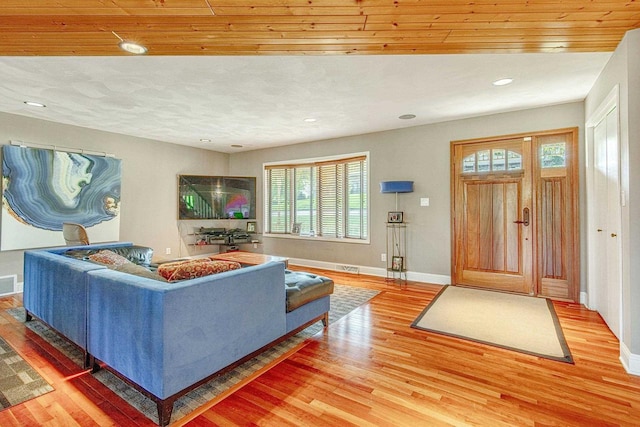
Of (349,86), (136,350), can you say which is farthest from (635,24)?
(136,350)

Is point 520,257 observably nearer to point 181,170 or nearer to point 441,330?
point 441,330

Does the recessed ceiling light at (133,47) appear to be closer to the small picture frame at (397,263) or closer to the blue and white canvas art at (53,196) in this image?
the blue and white canvas art at (53,196)

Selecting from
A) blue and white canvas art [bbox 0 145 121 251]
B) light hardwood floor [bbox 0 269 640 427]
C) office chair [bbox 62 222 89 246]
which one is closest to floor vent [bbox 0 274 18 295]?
blue and white canvas art [bbox 0 145 121 251]

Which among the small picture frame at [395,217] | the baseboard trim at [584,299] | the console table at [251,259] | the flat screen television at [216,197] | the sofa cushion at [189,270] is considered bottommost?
the baseboard trim at [584,299]

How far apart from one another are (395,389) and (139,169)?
5357 millimetres

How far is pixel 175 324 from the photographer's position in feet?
5.39

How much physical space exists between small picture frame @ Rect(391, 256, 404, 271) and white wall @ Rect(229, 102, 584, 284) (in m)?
0.18

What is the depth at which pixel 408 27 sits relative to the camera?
2.05 meters

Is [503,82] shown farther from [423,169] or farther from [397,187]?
[397,187]

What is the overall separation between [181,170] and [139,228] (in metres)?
1.36

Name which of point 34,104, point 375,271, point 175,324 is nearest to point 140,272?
point 175,324

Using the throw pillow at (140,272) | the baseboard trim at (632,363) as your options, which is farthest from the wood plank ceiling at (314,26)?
the baseboard trim at (632,363)

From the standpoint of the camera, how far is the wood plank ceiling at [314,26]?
1813 millimetres

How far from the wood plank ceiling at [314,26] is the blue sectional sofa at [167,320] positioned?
5.40 feet
